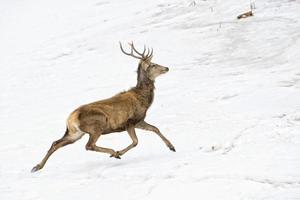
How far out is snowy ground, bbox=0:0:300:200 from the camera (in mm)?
7965

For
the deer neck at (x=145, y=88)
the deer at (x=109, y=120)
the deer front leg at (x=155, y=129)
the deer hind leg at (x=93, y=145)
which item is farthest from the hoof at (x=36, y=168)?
the deer neck at (x=145, y=88)

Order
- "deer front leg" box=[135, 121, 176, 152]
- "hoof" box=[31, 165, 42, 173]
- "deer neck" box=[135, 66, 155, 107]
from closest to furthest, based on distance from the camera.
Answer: "hoof" box=[31, 165, 42, 173] → "deer front leg" box=[135, 121, 176, 152] → "deer neck" box=[135, 66, 155, 107]

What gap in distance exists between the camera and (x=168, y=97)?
14.5 m

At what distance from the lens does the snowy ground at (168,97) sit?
796 cm

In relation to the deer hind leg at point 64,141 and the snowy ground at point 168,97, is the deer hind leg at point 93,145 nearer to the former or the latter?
the snowy ground at point 168,97

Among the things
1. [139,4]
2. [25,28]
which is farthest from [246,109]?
[25,28]

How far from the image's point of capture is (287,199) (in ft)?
21.2

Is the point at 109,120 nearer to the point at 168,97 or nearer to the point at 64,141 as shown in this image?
the point at 64,141

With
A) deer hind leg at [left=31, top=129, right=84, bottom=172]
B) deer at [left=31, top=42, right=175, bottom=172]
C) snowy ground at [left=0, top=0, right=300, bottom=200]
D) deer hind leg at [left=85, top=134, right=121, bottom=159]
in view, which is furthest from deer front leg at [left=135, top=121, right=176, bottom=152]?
deer hind leg at [left=31, top=129, right=84, bottom=172]

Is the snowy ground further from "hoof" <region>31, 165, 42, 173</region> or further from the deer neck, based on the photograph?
the deer neck

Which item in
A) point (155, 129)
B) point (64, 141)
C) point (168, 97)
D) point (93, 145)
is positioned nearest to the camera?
point (93, 145)

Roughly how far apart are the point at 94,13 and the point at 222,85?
15086 millimetres

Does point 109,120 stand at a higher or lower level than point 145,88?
lower

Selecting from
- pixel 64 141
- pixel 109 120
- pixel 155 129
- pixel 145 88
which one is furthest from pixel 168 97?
pixel 109 120
